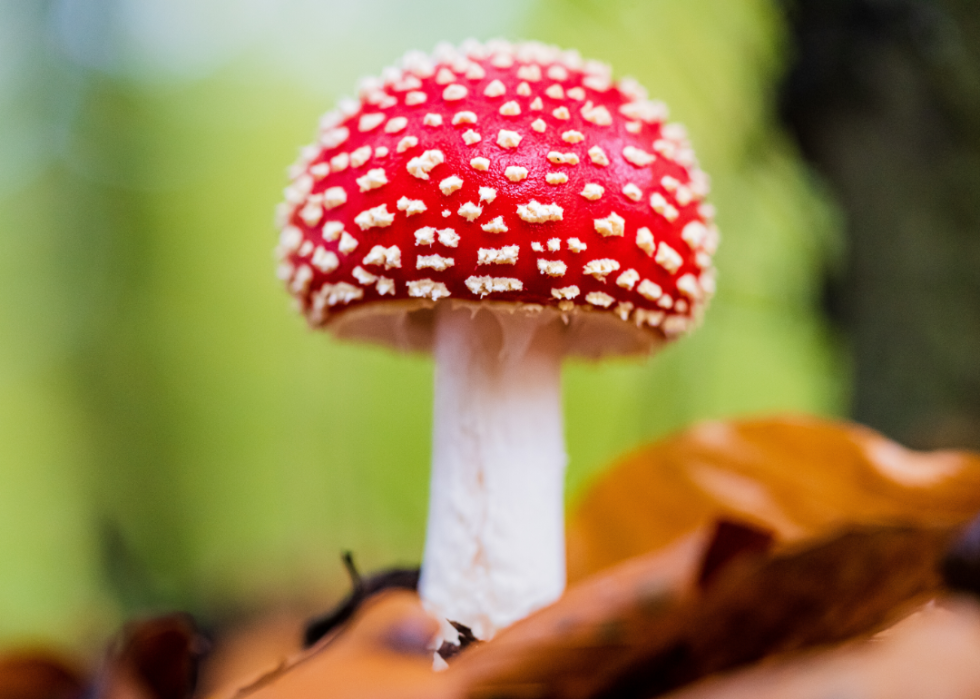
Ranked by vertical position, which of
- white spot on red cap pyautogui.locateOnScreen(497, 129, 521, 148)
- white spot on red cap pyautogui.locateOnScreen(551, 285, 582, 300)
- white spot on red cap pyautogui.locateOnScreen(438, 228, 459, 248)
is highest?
white spot on red cap pyautogui.locateOnScreen(497, 129, 521, 148)

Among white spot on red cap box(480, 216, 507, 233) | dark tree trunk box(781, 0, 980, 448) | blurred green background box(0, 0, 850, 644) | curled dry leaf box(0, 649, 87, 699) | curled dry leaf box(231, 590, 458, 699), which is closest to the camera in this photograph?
curled dry leaf box(231, 590, 458, 699)

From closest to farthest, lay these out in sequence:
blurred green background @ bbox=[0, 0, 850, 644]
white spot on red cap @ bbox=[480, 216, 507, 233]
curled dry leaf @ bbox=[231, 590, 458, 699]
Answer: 1. curled dry leaf @ bbox=[231, 590, 458, 699]
2. white spot on red cap @ bbox=[480, 216, 507, 233]
3. blurred green background @ bbox=[0, 0, 850, 644]

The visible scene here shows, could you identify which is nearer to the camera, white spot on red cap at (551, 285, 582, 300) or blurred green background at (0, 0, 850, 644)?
white spot on red cap at (551, 285, 582, 300)

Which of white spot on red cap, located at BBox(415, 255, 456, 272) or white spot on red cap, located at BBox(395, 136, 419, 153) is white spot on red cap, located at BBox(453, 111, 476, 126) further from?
white spot on red cap, located at BBox(415, 255, 456, 272)

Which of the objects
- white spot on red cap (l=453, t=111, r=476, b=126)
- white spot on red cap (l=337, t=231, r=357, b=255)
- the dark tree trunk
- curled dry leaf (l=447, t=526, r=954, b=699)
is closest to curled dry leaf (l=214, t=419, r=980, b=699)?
curled dry leaf (l=447, t=526, r=954, b=699)

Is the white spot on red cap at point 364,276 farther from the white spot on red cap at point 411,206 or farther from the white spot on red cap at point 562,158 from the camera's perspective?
the white spot on red cap at point 562,158

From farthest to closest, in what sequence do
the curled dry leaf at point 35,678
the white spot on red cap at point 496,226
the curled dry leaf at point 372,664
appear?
the curled dry leaf at point 35,678, the white spot on red cap at point 496,226, the curled dry leaf at point 372,664

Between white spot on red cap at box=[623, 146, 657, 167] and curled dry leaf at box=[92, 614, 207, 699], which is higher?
white spot on red cap at box=[623, 146, 657, 167]

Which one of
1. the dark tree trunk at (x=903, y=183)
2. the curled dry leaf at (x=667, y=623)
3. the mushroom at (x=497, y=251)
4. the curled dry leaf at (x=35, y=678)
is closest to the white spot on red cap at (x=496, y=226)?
the mushroom at (x=497, y=251)
